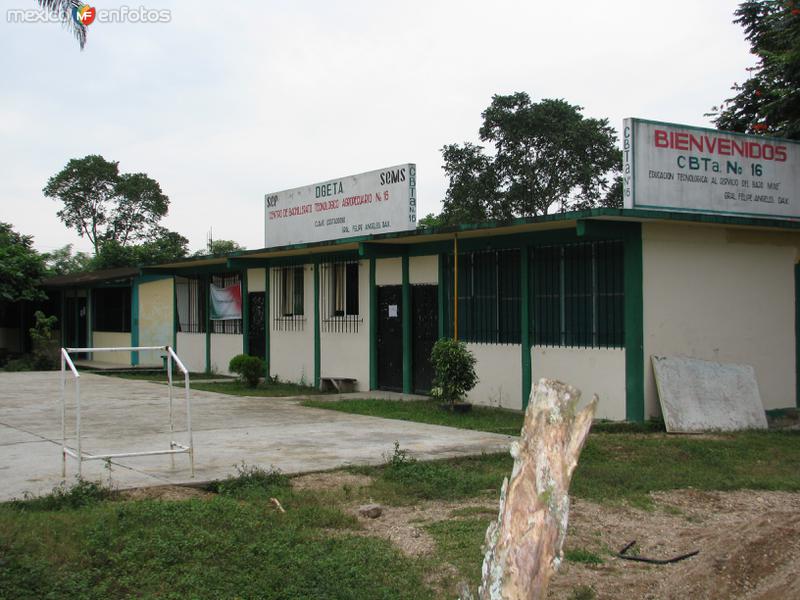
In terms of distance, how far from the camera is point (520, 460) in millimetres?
4543

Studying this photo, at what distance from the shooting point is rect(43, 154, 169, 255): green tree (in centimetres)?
5084

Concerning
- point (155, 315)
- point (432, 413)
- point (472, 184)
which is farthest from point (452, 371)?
point (472, 184)

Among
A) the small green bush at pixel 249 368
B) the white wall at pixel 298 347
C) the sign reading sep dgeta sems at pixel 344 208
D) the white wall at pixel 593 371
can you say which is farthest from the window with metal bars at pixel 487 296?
the small green bush at pixel 249 368

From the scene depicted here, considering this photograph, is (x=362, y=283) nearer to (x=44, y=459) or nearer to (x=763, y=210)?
(x=763, y=210)

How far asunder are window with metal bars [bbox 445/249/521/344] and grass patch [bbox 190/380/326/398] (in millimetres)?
3928

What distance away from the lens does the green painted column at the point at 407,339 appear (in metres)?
16.5

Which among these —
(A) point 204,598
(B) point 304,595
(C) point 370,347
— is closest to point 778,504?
(B) point 304,595

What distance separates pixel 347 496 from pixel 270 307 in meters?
13.4

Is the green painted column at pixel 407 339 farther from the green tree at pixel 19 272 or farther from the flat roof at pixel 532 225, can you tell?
the green tree at pixel 19 272

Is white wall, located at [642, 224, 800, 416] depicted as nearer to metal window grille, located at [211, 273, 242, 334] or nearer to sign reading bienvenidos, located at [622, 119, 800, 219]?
sign reading bienvenidos, located at [622, 119, 800, 219]

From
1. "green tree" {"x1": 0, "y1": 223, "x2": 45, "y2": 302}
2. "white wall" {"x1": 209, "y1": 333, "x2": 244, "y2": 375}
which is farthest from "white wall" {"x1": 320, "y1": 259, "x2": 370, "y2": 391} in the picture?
"green tree" {"x1": 0, "y1": 223, "x2": 45, "y2": 302}

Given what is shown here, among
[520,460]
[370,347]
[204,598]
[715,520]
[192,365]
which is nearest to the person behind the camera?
[520,460]

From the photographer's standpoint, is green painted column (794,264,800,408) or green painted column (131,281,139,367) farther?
green painted column (131,281,139,367)

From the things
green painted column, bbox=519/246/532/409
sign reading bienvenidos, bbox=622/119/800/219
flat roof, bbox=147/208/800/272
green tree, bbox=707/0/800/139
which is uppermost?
green tree, bbox=707/0/800/139
